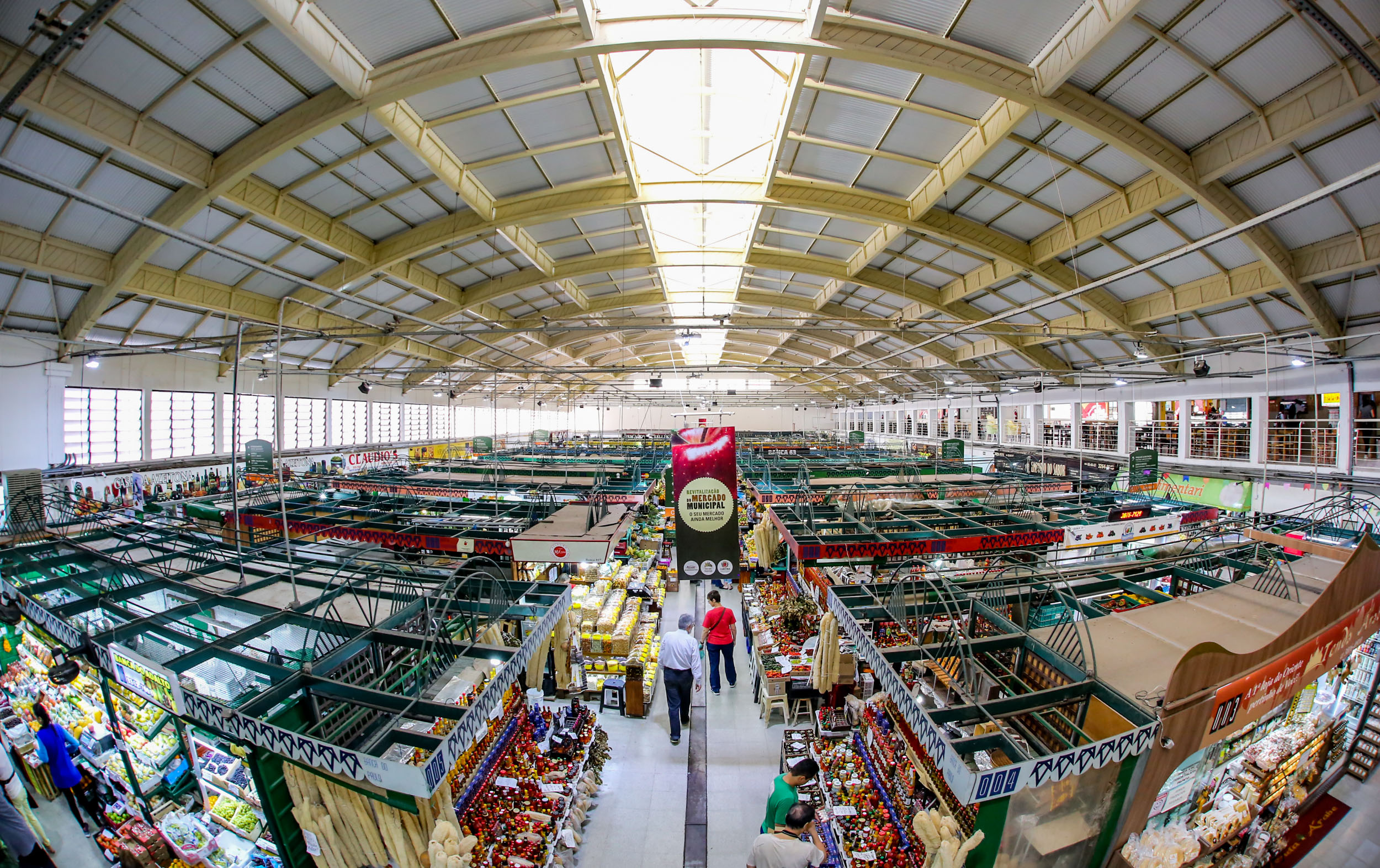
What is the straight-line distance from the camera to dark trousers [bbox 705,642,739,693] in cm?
792

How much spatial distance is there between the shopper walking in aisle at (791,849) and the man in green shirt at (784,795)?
349mm

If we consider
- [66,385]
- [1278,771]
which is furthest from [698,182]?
[66,385]

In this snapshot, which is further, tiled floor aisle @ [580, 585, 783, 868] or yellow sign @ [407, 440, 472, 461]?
yellow sign @ [407, 440, 472, 461]

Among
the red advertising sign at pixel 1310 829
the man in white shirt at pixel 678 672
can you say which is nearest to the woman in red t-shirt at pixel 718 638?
the man in white shirt at pixel 678 672

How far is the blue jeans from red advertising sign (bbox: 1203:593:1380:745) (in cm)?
513

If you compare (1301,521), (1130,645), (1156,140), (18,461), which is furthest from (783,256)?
(18,461)

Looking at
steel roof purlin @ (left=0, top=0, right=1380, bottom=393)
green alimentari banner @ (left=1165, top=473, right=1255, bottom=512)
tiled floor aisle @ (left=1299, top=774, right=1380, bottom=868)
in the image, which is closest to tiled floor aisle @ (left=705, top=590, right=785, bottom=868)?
tiled floor aisle @ (left=1299, top=774, right=1380, bottom=868)

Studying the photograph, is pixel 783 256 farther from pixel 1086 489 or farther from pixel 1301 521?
pixel 1301 521

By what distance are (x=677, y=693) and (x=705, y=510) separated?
9.13 feet

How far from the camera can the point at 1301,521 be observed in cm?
782

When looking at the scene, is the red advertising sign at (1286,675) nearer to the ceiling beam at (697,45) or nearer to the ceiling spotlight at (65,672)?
the ceiling beam at (697,45)

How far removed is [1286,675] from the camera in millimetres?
3748

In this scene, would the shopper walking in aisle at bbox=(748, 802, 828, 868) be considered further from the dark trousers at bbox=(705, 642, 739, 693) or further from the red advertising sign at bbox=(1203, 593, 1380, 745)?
the dark trousers at bbox=(705, 642, 739, 693)

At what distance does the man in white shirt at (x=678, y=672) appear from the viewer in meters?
6.88
